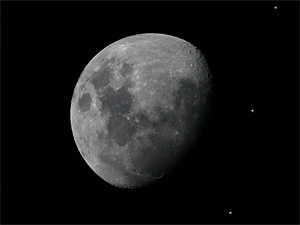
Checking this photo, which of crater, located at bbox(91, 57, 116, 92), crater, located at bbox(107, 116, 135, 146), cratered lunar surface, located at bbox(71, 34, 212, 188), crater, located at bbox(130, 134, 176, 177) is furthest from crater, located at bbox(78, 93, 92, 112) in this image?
crater, located at bbox(130, 134, 176, 177)

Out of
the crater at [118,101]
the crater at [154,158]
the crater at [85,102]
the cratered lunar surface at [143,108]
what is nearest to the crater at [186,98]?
the cratered lunar surface at [143,108]

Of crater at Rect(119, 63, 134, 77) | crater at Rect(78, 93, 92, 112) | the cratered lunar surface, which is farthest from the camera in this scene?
crater at Rect(78, 93, 92, 112)

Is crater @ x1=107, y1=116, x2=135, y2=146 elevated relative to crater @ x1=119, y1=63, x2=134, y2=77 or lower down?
lower down

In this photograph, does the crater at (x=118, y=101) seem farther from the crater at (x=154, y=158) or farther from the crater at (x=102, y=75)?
the crater at (x=154, y=158)

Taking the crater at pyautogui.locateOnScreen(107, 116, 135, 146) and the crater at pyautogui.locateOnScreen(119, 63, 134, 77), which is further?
the crater at pyautogui.locateOnScreen(119, 63, 134, 77)

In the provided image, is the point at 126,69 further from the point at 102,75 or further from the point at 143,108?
the point at 143,108

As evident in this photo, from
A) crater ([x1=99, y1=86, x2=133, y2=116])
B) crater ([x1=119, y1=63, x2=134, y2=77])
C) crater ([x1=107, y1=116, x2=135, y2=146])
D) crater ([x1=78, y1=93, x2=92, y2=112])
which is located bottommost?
crater ([x1=107, y1=116, x2=135, y2=146])

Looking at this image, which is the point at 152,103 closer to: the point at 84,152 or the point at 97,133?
the point at 97,133

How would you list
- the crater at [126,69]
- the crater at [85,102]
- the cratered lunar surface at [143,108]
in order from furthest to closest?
1. the crater at [85,102]
2. the crater at [126,69]
3. the cratered lunar surface at [143,108]

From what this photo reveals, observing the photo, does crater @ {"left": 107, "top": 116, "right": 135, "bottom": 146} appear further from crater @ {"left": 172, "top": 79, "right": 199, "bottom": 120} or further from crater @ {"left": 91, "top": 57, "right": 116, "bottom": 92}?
crater @ {"left": 172, "top": 79, "right": 199, "bottom": 120}
